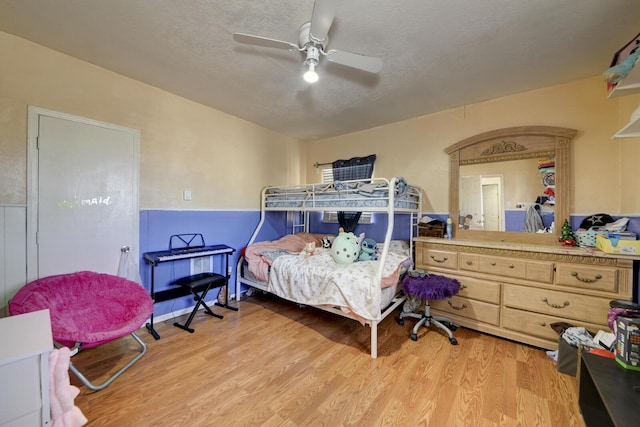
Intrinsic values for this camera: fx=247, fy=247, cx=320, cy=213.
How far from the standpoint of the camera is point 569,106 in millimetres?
2420

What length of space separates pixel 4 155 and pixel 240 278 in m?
2.37

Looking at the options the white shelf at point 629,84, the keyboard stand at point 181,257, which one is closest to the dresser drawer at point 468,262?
the white shelf at point 629,84

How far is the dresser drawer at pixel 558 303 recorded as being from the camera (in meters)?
1.97

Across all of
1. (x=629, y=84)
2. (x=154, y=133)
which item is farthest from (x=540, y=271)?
(x=154, y=133)

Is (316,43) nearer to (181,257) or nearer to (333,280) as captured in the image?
(333,280)

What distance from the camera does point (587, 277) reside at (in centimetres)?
200

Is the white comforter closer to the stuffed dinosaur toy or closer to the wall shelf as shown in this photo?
the wall shelf

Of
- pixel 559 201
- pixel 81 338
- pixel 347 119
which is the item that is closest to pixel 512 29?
pixel 559 201

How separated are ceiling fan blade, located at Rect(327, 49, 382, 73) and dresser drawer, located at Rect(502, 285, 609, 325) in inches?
90.1

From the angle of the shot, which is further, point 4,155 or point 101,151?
point 101,151

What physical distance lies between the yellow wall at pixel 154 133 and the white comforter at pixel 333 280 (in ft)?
4.42

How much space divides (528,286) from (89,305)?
3.74 m

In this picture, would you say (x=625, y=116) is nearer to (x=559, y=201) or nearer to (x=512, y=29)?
(x=559, y=201)

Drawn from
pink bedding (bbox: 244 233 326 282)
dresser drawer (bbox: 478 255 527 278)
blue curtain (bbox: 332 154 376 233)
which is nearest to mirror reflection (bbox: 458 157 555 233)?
dresser drawer (bbox: 478 255 527 278)
